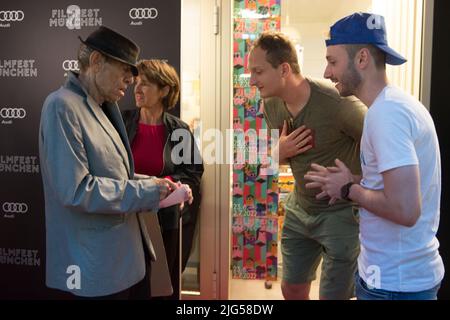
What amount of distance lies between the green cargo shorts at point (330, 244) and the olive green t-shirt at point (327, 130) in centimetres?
5

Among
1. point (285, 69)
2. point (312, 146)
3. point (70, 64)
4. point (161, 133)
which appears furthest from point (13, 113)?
point (312, 146)

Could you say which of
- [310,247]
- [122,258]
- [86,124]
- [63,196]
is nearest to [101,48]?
[86,124]

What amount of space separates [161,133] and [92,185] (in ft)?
2.90

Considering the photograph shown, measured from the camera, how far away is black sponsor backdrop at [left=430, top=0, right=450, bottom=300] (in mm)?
2184

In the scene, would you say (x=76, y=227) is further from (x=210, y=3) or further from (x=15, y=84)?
(x=210, y=3)

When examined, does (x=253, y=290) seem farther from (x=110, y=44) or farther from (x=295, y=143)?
(x=110, y=44)

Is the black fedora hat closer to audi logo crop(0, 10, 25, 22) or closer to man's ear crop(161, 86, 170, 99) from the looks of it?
man's ear crop(161, 86, 170, 99)

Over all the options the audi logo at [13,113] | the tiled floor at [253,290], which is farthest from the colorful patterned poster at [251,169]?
the audi logo at [13,113]

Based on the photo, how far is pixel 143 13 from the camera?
87.3 inches

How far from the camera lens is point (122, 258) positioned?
59.6 inches

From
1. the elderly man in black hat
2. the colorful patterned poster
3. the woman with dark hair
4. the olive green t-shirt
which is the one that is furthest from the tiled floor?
the elderly man in black hat

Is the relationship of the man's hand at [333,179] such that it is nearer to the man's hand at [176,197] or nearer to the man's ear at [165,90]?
the man's hand at [176,197]

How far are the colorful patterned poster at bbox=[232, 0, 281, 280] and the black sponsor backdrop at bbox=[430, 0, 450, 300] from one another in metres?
0.91

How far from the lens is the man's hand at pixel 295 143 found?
1.89 m
